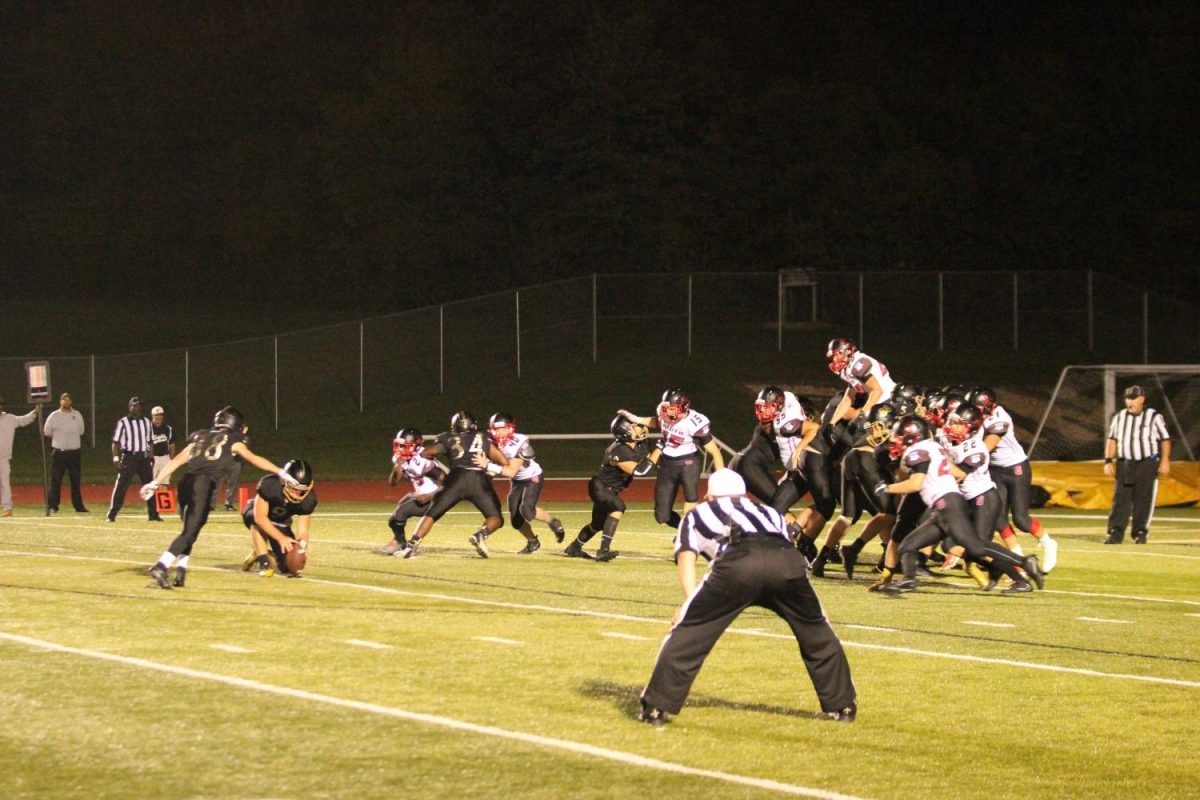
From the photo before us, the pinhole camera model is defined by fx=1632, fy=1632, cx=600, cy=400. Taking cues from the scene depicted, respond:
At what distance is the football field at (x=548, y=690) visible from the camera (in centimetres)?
713

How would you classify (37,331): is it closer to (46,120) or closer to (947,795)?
(46,120)

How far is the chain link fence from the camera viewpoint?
125 feet

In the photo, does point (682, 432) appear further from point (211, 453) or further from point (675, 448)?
point (211, 453)

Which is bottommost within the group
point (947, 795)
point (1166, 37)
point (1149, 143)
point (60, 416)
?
point (947, 795)

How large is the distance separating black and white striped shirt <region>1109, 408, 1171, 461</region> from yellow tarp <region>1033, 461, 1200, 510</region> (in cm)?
578

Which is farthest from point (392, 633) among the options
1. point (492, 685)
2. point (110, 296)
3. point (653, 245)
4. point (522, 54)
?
point (110, 296)

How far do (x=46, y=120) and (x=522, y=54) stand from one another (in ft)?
79.0

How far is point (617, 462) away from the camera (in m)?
16.7

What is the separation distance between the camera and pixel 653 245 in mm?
50594

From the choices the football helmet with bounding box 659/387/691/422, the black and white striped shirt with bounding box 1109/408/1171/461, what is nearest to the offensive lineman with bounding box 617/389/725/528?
the football helmet with bounding box 659/387/691/422

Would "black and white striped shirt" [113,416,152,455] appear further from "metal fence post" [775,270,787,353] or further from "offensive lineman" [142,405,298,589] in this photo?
"metal fence post" [775,270,787,353]

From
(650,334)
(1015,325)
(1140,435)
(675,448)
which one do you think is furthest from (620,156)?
(675,448)

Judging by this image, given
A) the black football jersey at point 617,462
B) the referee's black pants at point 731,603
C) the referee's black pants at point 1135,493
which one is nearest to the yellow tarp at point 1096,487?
the referee's black pants at point 1135,493

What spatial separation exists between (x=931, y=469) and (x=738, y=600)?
5.92 meters
